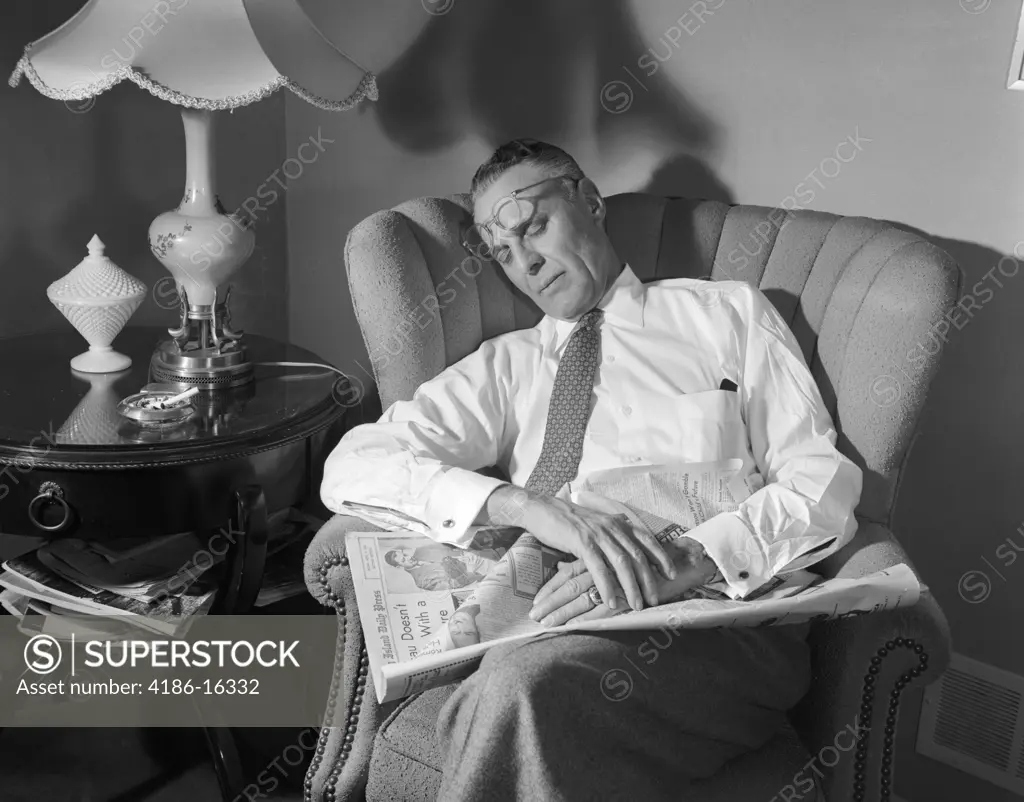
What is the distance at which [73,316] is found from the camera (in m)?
1.91

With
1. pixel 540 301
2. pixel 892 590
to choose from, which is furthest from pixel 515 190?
pixel 892 590

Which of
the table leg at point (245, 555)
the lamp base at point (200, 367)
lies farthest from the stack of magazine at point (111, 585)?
the lamp base at point (200, 367)

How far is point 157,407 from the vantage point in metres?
1.75

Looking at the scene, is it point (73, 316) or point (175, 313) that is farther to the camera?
point (175, 313)

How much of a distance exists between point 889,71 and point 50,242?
1.73 m

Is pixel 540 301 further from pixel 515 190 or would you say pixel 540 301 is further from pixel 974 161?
pixel 974 161

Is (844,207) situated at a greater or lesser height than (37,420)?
greater

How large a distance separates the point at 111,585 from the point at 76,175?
3.10ft

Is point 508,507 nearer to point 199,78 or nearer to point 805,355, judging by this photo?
point 805,355

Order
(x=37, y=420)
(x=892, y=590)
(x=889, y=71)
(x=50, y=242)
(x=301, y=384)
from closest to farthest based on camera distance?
(x=892, y=590) → (x=37, y=420) → (x=889, y=71) → (x=301, y=384) → (x=50, y=242)

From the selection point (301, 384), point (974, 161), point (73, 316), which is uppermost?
point (974, 161)

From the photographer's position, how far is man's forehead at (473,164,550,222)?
67.8 inches

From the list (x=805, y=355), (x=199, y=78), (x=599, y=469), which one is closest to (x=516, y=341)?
(x=599, y=469)

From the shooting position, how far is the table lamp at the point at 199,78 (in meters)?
1.74
